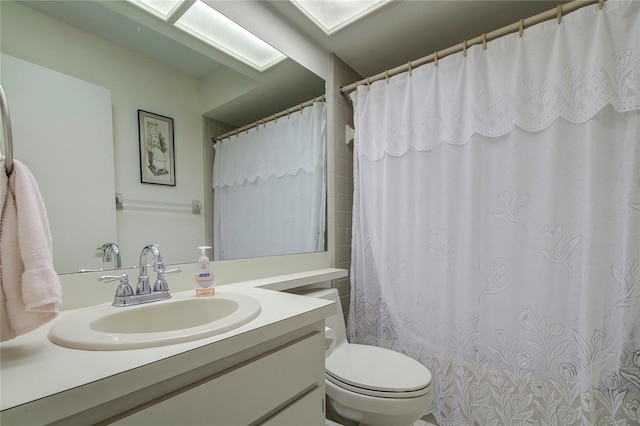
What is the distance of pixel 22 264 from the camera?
0.47 meters

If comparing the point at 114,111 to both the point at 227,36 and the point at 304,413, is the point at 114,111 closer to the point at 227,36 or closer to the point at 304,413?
Answer: the point at 227,36

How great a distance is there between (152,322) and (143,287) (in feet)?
0.35

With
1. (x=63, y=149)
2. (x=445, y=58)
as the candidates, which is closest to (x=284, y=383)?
(x=63, y=149)

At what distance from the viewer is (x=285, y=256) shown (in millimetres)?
1425

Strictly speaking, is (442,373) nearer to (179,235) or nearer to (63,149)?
(179,235)

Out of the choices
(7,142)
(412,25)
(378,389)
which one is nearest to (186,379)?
(7,142)

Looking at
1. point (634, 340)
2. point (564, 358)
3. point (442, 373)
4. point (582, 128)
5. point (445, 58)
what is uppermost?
point (445, 58)

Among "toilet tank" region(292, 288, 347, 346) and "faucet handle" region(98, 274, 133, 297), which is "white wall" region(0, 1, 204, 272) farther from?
"toilet tank" region(292, 288, 347, 346)

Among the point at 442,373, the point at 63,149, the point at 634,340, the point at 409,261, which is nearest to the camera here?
the point at 63,149

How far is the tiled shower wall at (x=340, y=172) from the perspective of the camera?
173 centimetres

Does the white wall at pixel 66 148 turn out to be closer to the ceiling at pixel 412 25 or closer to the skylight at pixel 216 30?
the skylight at pixel 216 30

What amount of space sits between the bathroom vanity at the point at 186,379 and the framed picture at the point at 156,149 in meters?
0.50

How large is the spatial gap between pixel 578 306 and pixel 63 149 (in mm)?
1891

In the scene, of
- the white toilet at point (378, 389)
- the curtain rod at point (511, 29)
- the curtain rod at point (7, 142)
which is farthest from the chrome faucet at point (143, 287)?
the curtain rod at point (511, 29)
